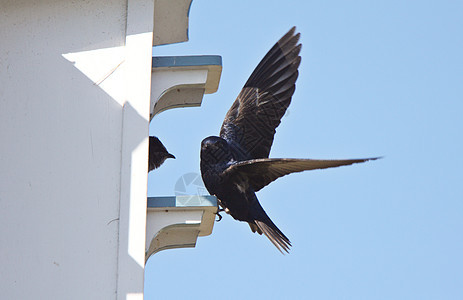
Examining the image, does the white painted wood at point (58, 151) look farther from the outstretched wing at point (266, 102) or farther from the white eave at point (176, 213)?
the outstretched wing at point (266, 102)

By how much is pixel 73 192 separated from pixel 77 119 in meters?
0.29

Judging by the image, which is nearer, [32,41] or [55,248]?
[55,248]

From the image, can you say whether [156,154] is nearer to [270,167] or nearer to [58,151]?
[270,167]

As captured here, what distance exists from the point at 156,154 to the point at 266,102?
0.60 metres

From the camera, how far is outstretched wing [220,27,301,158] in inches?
153

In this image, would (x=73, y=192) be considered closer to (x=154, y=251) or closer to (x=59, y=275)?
(x=59, y=275)

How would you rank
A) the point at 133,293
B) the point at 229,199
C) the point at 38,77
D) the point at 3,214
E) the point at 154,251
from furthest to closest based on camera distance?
the point at 229,199
the point at 154,251
the point at 38,77
the point at 3,214
the point at 133,293

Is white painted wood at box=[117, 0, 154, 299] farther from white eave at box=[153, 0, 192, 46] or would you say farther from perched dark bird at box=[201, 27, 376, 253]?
perched dark bird at box=[201, 27, 376, 253]

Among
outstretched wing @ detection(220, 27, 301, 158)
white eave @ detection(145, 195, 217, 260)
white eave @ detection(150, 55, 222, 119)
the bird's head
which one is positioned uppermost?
outstretched wing @ detection(220, 27, 301, 158)

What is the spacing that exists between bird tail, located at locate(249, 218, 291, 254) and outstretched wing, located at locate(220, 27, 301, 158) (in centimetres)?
38

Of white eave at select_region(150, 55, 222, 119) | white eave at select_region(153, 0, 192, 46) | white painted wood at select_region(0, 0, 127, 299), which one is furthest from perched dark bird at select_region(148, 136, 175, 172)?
white painted wood at select_region(0, 0, 127, 299)

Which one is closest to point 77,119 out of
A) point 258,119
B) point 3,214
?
point 3,214

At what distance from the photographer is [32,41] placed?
3.20 metres

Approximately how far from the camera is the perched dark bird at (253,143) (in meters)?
3.56
